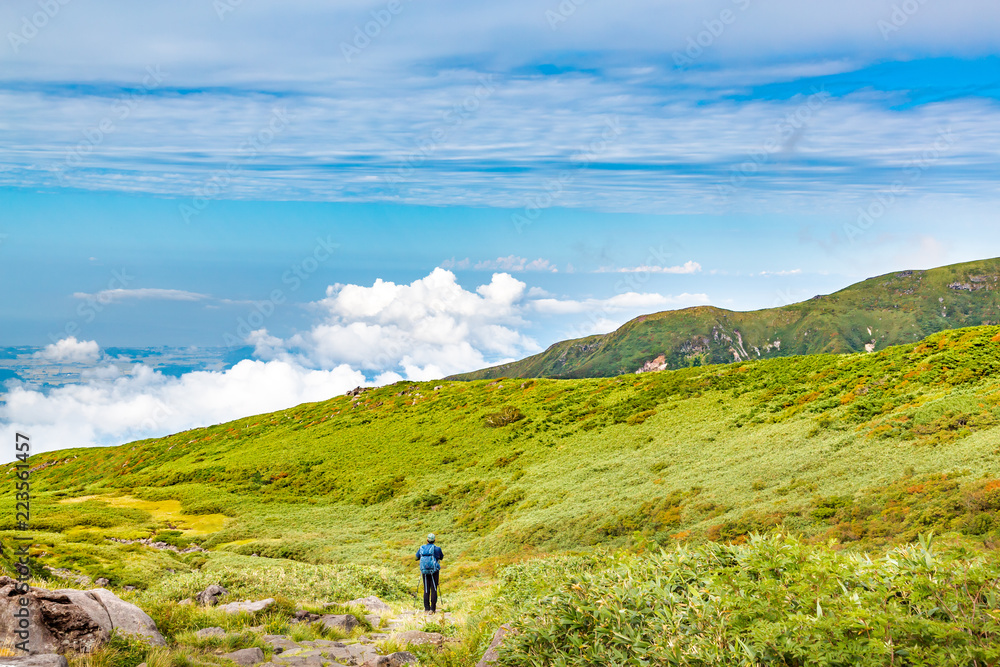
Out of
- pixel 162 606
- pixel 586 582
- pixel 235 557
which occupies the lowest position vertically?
pixel 235 557

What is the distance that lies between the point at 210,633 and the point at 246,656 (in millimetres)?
1673

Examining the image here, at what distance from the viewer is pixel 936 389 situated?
31719 millimetres

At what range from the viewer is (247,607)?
15672 mm

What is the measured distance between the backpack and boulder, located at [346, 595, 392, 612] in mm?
1856

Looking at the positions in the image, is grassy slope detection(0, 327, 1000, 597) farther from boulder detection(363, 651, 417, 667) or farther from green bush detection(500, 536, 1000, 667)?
boulder detection(363, 651, 417, 667)

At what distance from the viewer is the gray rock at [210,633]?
12.4 metres

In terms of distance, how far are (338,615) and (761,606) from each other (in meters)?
13.0

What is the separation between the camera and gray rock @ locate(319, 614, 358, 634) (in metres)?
15.2

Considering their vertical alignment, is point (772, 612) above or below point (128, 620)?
above

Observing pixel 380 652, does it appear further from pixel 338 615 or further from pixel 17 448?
pixel 17 448

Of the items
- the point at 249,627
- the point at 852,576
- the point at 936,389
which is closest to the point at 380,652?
the point at 249,627

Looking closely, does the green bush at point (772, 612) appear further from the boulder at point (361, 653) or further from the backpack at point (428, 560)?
the backpack at point (428, 560)

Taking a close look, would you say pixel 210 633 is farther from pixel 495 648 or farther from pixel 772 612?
pixel 772 612

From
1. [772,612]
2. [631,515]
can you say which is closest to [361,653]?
[772,612]
